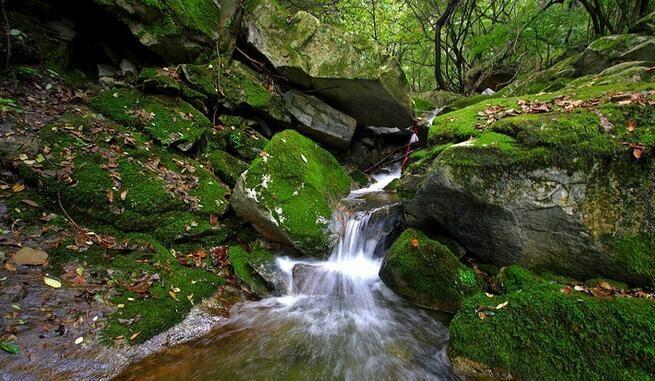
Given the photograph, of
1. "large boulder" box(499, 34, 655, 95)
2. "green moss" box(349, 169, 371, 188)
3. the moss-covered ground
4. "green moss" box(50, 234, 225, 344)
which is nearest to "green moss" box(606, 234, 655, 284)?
the moss-covered ground

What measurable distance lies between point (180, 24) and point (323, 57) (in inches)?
126

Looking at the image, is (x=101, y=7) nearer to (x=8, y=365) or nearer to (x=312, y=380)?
(x=8, y=365)

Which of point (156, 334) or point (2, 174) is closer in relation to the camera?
point (156, 334)

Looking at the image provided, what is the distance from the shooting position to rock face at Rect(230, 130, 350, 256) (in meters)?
5.09

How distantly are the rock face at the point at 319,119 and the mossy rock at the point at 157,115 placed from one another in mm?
2361

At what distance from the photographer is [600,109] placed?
13.3 ft

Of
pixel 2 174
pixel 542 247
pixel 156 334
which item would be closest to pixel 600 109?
pixel 542 247

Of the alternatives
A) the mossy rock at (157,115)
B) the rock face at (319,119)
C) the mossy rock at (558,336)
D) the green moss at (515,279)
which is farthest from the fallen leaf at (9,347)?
the rock face at (319,119)

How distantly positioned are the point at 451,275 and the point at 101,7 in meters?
7.91

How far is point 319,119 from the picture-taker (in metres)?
8.31

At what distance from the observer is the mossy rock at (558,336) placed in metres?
2.74

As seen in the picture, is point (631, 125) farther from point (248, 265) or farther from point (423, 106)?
point (423, 106)

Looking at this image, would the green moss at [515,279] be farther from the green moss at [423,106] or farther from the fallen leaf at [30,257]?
the green moss at [423,106]

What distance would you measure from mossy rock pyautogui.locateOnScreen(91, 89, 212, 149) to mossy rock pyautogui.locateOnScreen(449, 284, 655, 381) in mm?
5671
